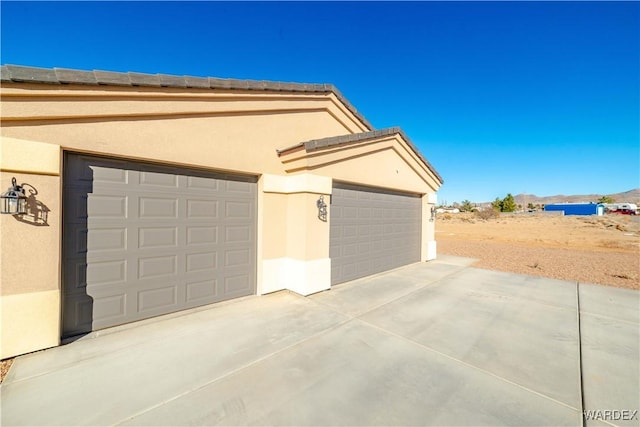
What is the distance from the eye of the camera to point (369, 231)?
7.80 metres

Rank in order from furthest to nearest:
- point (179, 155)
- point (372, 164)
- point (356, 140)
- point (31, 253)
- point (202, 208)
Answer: point (372, 164), point (356, 140), point (202, 208), point (179, 155), point (31, 253)

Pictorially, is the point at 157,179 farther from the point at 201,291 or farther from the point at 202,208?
the point at 201,291

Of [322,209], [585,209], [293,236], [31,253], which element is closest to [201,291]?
[293,236]

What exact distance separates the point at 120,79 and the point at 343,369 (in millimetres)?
5209

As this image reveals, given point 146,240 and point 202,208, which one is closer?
point 146,240

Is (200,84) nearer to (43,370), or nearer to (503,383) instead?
(43,370)

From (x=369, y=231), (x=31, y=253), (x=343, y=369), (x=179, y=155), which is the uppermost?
(x=179, y=155)

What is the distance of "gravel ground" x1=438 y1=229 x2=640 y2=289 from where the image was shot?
313 inches

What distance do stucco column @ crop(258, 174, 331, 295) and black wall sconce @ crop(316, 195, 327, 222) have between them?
0.07 meters

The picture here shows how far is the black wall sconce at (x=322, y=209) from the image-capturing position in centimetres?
613

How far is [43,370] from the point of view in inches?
121

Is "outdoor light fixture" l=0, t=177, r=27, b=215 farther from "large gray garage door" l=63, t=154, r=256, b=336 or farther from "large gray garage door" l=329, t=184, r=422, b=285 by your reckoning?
"large gray garage door" l=329, t=184, r=422, b=285

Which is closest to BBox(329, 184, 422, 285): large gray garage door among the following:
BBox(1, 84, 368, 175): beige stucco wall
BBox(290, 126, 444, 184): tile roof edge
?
BBox(290, 126, 444, 184): tile roof edge

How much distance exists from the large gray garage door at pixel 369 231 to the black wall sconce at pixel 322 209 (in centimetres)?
44
